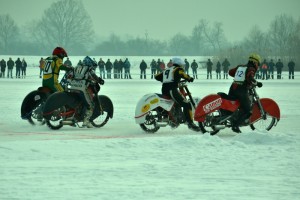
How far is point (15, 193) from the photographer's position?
27.5 feet

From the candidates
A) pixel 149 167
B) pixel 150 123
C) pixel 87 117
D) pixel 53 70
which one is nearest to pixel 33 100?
pixel 53 70

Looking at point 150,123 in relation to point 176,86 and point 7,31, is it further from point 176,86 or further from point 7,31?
point 7,31

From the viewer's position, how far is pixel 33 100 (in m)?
16.6

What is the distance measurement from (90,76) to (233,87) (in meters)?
2.94

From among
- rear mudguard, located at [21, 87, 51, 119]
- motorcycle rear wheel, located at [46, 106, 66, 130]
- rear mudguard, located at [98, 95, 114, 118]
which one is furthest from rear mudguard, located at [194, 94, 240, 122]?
rear mudguard, located at [21, 87, 51, 119]

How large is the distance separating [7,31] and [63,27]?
1246 cm

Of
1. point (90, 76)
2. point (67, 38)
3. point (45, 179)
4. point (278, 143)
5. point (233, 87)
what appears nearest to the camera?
point (45, 179)

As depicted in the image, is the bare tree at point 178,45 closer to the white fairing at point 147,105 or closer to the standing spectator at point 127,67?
the standing spectator at point 127,67

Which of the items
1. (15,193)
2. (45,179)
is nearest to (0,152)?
(45,179)

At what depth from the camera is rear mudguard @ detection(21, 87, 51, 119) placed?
1661 centimetres

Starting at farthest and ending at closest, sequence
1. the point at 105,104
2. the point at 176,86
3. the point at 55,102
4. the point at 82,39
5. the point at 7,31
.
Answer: the point at 7,31, the point at 82,39, the point at 105,104, the point at 55,102, the point at 176,86

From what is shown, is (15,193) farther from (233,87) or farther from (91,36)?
(91,36)

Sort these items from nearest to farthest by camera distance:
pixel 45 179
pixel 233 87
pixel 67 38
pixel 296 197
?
pixel 296 197, pixel 45 179, pixel 233 87, pixel 67 38

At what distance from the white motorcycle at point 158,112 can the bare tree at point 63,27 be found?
15133 cm
